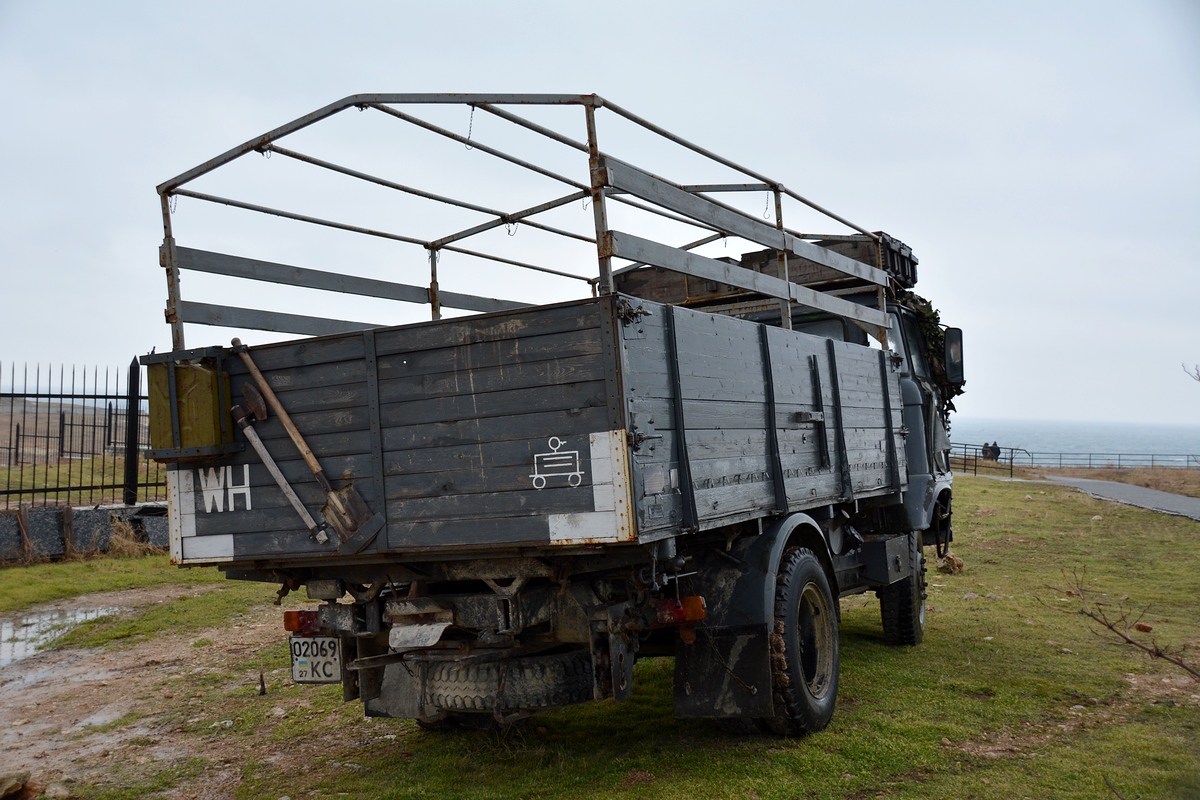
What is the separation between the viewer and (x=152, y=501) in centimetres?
1400

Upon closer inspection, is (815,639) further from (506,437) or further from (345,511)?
(345,511)

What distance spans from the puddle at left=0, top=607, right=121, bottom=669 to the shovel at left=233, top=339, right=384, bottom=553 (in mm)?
5277

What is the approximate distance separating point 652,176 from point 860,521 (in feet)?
13.8

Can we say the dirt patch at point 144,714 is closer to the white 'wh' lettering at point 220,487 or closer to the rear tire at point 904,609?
the white 'wh' lettering at point 220,487

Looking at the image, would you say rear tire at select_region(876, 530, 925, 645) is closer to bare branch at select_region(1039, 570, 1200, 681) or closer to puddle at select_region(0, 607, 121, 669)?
bare branch at select_region(1039, 570, 1200, 681)

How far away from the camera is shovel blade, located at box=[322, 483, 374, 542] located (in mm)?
4461

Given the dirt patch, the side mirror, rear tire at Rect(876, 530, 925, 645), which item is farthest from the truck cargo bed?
the side mirror

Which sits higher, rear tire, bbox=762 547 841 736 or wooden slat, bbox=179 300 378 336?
wooden slat, bbox=179 300 378 336

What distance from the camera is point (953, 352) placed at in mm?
8812

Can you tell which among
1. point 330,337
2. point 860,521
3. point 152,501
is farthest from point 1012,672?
point 152,501

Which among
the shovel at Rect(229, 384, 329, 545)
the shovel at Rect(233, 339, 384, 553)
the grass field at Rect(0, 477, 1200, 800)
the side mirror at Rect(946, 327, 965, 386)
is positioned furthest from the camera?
the side mirror at Rect(946, 327, 965, 386)

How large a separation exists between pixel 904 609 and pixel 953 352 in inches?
97.6

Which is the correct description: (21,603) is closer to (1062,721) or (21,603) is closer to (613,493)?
(613,493)

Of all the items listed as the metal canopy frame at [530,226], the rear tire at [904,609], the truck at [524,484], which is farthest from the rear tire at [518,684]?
the rear tire at [904,609]
